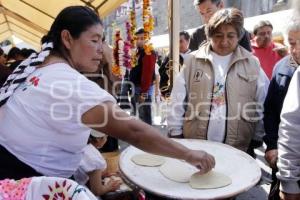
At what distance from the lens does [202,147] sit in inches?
63.7

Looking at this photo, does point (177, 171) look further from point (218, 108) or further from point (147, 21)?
point (147, 21)

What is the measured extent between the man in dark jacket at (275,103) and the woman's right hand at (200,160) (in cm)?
43

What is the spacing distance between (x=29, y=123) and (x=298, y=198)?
112cm

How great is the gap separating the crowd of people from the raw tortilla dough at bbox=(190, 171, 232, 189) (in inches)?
1.1

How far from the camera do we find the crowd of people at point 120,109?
1.17 metres

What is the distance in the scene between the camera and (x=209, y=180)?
130cm

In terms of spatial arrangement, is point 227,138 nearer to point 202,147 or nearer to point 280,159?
point 202,147

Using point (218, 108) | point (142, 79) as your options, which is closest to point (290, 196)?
point (218, 108)

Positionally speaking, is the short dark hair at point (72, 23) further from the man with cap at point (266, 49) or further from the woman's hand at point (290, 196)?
the man with cap at point (266, 49)

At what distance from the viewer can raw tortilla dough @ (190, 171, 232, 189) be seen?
1259 mm

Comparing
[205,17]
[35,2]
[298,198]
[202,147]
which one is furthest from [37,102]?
[35,2]

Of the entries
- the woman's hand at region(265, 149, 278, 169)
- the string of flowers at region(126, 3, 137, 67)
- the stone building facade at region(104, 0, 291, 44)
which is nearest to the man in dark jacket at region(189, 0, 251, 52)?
the woman's hand at region(265, 149, 278, 169)

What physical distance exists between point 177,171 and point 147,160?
0.53 feet

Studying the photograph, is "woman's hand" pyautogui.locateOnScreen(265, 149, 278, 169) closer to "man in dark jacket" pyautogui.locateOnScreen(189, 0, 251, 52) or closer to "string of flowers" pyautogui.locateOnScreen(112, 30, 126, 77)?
"man in dark jacket" pyautogui.locateOnScreen(189, 0, 251, 52)
